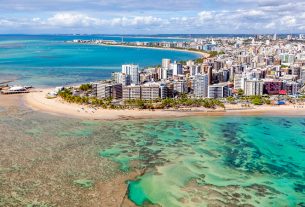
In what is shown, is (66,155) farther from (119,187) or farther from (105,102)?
(105,102)

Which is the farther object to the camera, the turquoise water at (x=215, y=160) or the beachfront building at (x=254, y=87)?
the beachfront building at (x=254, y=87)

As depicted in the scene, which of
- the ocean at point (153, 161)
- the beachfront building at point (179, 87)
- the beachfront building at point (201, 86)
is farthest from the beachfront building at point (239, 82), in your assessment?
the ocean at point (153, 161)

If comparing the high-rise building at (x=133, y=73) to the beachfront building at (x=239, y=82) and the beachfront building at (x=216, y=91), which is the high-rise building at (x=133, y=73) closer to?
the beachfront building at (x=216, y=91)

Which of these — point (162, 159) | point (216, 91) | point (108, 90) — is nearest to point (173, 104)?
point (216, 91)

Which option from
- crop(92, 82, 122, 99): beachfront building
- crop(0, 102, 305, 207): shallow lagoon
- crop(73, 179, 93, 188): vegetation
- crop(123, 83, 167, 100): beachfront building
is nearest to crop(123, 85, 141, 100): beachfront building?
crop(123, 83, 167, 100): beachfront building

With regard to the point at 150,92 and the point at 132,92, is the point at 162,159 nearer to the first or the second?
the point at 150,92

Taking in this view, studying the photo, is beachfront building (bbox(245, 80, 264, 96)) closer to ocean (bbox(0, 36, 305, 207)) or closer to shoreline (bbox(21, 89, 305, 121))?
shoreline (bbox(21, 89, 305, 121))
